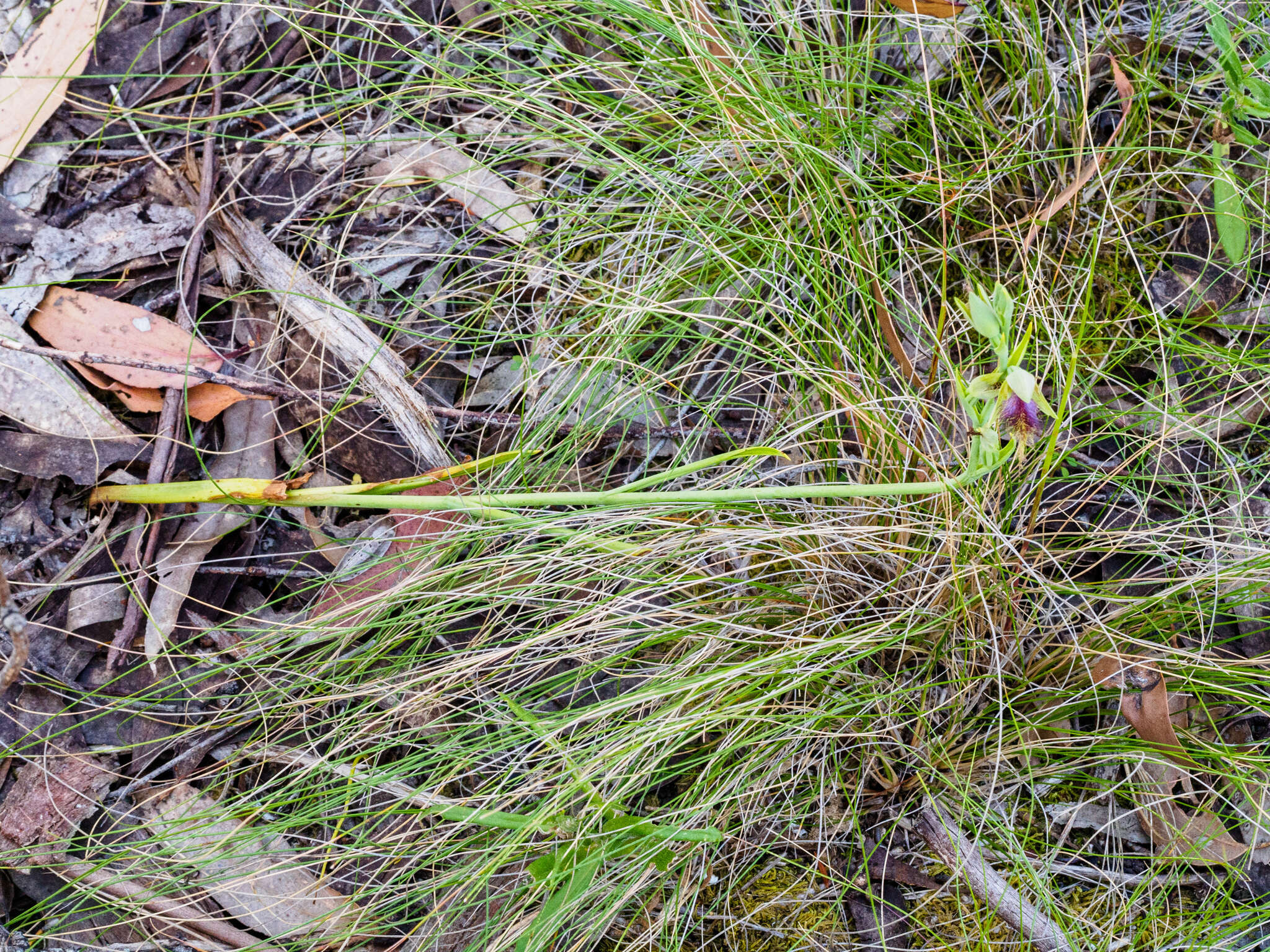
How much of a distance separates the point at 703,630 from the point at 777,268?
2.29 ft

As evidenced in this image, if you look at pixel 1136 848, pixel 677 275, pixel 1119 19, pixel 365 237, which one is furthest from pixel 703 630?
pixel 1119 19

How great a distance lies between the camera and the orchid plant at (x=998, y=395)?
3.32 feet

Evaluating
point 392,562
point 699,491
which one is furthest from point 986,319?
point 392,562

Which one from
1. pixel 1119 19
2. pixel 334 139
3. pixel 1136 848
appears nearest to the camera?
pixel 1136 848

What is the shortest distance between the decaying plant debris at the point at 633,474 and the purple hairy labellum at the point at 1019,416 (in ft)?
1.06

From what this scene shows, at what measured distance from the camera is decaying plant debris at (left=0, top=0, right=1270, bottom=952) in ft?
4.96

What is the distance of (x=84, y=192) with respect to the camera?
1.84 m

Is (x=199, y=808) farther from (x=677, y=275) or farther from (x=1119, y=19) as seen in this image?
(x=1119, y=19)

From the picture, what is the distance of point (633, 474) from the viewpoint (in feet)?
5.68

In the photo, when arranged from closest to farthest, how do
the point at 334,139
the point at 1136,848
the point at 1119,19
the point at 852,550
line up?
the point at 852,550 < the point at 1136,848 < the point at 1119,19 < the point at 334,139

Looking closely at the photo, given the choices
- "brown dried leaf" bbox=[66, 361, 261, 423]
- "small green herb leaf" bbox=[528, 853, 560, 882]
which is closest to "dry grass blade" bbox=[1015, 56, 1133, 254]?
"small green herb leaf" bbox=[528, 853, 560, 882]

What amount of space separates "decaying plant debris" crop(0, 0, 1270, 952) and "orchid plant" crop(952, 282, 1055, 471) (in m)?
0.32

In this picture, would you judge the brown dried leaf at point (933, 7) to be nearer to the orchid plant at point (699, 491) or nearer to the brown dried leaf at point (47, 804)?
the orchid plant at point (699, 491)

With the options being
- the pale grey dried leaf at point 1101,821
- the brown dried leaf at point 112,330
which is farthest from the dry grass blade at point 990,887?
the brown dried leaf at point 112,330
